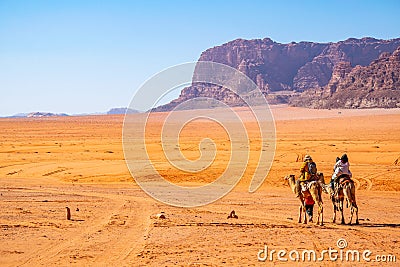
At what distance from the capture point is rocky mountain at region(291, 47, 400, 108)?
12681cm

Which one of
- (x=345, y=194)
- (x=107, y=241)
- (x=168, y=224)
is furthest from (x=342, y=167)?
(x=107, y=241)

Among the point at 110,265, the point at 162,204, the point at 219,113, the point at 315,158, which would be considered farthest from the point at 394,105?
the point at 110,265

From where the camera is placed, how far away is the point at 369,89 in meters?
135

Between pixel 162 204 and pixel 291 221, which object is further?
pixel 162 204

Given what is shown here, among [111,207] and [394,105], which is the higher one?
[394,105]

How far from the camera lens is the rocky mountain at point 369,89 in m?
127

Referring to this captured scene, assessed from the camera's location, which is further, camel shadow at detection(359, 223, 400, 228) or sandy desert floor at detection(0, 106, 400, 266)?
camel shadow at detection(359, 223, 400, 228)

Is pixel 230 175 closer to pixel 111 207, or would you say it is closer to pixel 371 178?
pixel 371 178

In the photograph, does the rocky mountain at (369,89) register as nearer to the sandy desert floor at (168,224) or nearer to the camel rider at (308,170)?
the sandy desert floor at (168,224)

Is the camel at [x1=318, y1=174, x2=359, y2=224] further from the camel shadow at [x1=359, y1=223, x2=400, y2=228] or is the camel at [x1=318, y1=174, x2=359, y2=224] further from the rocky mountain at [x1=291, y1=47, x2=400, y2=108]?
the rocky mountain at [x1=291, y1=47, x2=400, y2=108]

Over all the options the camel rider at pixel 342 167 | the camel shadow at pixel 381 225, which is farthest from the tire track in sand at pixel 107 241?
the camel shadow at pixel 381 225

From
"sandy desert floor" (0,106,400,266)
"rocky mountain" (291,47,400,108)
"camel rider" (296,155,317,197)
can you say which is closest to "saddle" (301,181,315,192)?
"camel rider" (296,155,317,197)

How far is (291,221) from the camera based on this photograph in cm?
1555

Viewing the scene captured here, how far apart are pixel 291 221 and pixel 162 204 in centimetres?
547
